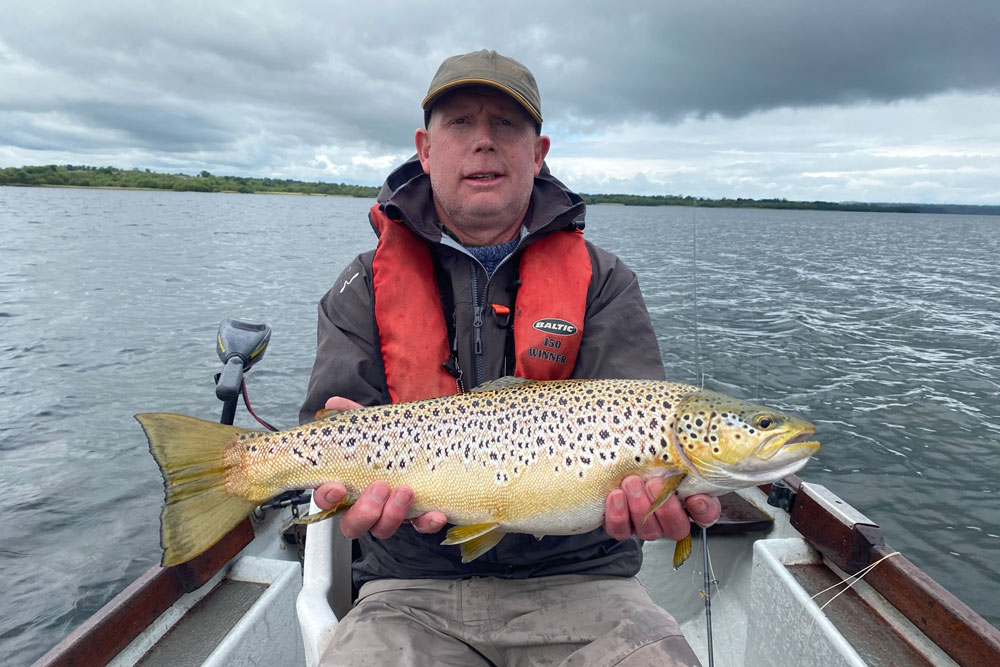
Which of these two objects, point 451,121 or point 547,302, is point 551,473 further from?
point 451,121

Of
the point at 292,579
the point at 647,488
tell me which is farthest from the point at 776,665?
the point at 292,579

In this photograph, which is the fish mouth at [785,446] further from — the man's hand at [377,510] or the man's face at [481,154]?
the man's face at [481,154]

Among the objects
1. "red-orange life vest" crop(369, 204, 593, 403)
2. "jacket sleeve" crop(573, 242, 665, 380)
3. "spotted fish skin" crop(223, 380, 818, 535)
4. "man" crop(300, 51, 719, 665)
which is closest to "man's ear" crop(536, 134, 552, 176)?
"man" crop(300, 51, 719, 665)

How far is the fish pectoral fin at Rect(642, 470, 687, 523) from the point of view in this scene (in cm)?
294

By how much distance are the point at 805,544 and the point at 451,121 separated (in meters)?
4.06

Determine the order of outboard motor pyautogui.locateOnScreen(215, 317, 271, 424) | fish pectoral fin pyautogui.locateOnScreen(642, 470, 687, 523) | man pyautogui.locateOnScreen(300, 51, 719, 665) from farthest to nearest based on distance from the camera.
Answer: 1. outboard motor pyautogui.locateOnScreen(215, 317, 271, 424)
2. man pyautogui.locateOnScreen(300, 51, 719, 665)
3. fish pectoral fin pyautogui.locateOnScreen(642, 470, 687, 523)

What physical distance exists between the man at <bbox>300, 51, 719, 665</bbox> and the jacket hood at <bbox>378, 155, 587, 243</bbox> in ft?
0.05

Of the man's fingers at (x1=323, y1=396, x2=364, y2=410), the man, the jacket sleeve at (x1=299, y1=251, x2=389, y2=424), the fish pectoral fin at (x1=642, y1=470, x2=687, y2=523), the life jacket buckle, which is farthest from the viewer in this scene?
the life jacket buckle

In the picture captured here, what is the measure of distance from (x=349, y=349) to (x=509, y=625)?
185 centimetres

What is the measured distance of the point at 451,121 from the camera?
3.88 meters

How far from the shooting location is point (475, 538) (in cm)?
314

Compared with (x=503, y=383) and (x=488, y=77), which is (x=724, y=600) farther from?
(x=488, y=77)

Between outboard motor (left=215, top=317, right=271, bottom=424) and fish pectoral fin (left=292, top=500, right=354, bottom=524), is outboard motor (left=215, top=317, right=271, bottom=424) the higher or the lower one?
the higher one

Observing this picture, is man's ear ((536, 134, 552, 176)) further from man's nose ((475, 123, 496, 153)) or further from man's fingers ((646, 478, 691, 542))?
man's fingers ((646, 478, 691, 542))
